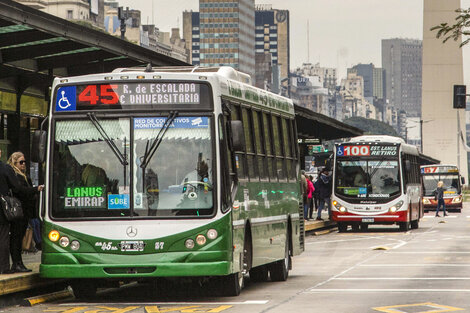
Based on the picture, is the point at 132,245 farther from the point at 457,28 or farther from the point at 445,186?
the point at 445,186

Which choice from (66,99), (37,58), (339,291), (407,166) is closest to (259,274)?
(339,291)

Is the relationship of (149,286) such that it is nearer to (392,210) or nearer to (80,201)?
(80,201)

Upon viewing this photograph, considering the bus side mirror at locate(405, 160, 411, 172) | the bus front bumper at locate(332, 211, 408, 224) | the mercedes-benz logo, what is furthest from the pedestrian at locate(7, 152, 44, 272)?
the bus side mirror at locate(405, 160, 411, 172)

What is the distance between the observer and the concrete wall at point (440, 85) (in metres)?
119

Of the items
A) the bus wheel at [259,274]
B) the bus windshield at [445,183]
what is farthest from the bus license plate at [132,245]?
the bus windshield at [445,183]

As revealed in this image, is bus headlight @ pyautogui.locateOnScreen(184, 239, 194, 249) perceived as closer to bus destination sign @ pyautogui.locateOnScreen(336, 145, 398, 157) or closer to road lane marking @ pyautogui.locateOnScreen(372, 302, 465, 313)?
road lane marking @ pyautogui.locateOnScreen(372, 302, 465, 313)

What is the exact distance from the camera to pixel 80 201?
14602 mm

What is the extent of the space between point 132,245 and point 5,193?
6.44 feet

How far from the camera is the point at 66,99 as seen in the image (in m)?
14.9

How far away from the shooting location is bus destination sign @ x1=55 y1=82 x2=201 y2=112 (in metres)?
14.7

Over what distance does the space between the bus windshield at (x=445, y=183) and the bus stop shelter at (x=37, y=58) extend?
4494 centimetres

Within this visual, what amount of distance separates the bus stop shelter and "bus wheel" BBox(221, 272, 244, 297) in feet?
16.4

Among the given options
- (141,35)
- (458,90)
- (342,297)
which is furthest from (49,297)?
(141,35)

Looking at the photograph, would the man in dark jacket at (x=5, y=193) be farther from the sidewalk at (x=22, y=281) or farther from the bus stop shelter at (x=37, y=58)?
the bus stop shelter at (x=37, y=58)
